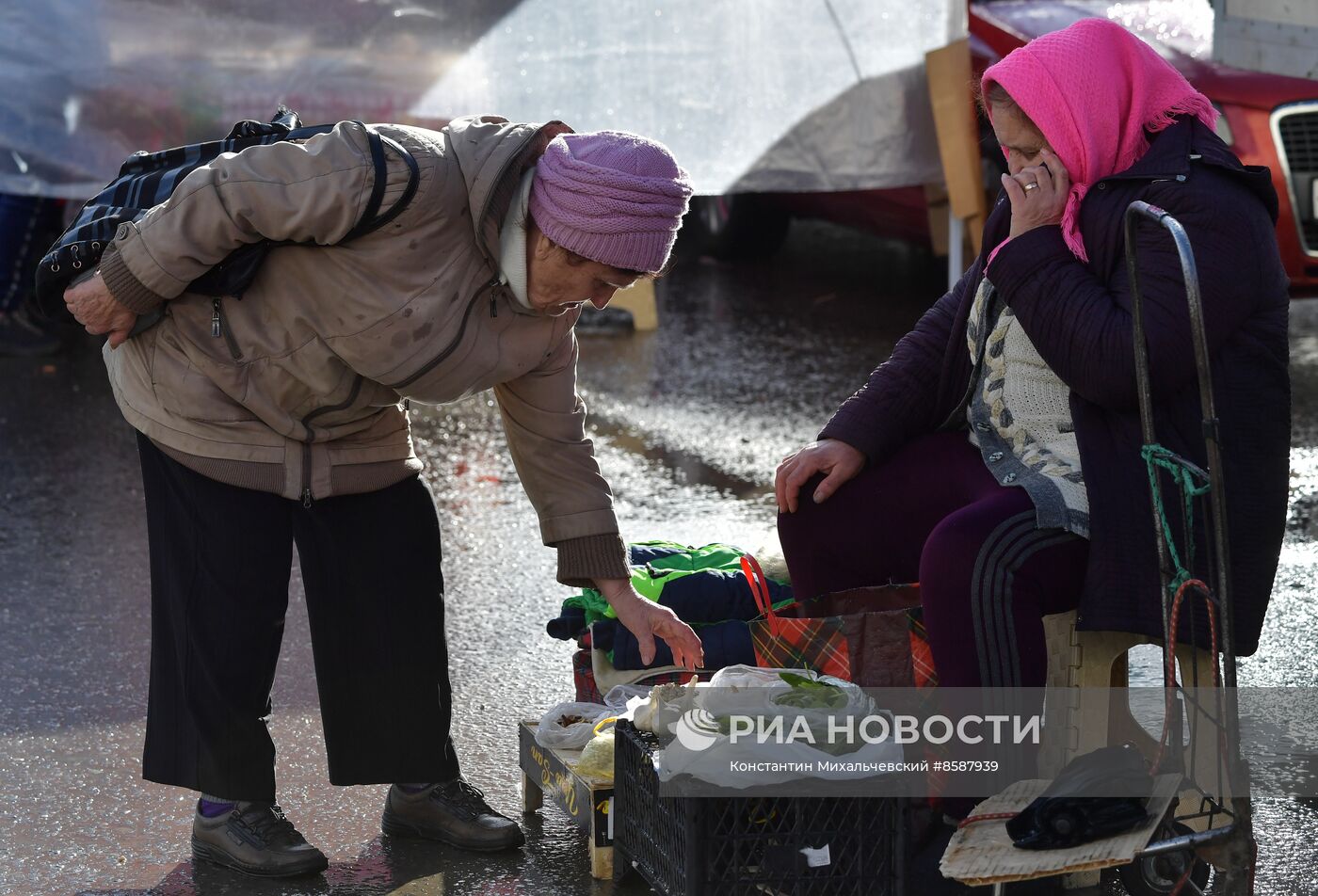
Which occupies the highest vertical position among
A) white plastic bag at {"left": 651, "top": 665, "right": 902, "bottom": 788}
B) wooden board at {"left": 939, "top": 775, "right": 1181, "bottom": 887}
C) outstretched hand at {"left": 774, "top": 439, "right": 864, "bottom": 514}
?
outstretched hand at {"left": 774, "top": 439, "right": 864, "bottom": 514}

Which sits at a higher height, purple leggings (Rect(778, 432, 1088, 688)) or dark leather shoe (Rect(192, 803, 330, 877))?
purple leggings (Rect(778, 432, 1088, 688))

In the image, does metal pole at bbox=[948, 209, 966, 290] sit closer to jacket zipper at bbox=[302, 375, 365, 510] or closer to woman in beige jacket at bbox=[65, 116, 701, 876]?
woman in beige jacket at bbox=[65, 116, 701, 876]

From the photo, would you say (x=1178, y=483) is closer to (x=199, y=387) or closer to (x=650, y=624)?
(x=650, y=624)

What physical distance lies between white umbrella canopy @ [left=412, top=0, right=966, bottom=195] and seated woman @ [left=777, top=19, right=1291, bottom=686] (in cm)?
452

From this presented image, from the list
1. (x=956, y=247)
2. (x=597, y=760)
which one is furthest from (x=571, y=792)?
(x=956, y=247)

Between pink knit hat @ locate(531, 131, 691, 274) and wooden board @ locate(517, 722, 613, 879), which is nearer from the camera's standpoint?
pink knit hat @ locate(531, 131, 691, 274)

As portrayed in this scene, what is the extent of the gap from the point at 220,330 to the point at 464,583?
1988 millimetres

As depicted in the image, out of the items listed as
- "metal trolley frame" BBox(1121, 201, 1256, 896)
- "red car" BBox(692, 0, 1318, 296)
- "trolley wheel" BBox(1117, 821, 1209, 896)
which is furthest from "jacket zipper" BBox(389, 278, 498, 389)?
"red car" BBox(692, 0, 1318, 296)

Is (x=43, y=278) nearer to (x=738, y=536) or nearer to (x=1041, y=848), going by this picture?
(x=1041, y=848)

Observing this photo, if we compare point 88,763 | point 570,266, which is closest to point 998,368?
point 570,266

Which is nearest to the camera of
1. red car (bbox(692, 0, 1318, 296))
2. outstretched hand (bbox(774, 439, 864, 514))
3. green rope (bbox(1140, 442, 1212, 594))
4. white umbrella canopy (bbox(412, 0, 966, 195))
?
green rope (bbox(1140, 442, 1212, 594))

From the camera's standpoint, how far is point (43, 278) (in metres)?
2.82

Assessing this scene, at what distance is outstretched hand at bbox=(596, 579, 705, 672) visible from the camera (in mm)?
2939

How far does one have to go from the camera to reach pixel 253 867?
2910 millimetres
